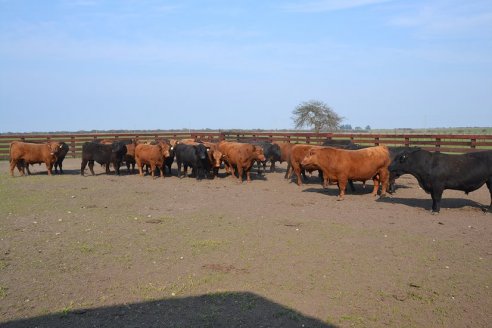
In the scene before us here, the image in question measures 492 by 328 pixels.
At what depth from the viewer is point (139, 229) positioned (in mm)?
7719

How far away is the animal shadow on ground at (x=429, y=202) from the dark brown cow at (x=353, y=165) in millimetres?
481

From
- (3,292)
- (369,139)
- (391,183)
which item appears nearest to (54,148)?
(391,183)

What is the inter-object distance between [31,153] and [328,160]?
39.2 ft

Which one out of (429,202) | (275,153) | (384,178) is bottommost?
(429,202)

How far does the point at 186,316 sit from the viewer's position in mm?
4262

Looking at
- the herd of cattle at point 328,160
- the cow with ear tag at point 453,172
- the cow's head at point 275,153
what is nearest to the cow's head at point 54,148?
Answer: the herd of cattle at point 328,160

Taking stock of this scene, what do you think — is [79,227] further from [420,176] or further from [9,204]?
[420,176]

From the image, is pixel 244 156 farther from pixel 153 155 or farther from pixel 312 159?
pixel 153 155

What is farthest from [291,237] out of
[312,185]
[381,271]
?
[312,185]

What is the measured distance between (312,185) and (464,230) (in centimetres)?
650

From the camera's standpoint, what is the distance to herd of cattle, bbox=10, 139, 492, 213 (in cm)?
925

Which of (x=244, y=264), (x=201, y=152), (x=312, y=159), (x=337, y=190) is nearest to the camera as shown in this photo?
(x=244, y=264)

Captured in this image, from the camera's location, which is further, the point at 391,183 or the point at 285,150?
the point at 285,150

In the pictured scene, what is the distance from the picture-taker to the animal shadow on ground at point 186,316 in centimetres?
411
